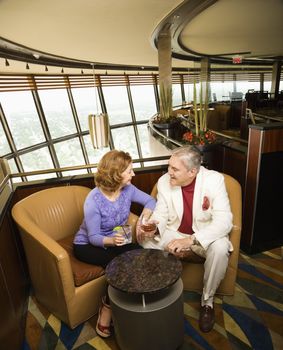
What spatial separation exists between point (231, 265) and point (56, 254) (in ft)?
3.78

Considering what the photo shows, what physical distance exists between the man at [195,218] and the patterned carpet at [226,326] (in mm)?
93

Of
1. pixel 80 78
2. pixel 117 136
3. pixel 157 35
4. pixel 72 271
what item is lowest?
pixel 117 136

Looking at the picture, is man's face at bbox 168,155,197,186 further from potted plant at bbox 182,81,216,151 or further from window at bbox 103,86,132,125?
window at bbox 103,86,132,125

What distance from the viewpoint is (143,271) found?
1343 millimetres

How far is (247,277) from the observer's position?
6.66 ft

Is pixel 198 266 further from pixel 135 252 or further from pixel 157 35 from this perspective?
pixel 157 35

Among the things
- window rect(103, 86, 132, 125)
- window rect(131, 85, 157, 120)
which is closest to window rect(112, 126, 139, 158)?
window rect(103, 86, 132, 125)

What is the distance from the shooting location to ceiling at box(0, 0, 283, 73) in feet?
8.78

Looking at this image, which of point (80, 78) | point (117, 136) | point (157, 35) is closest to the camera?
point (157, 35)

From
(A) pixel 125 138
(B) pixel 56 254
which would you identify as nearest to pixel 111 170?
(B) pixel 56 254

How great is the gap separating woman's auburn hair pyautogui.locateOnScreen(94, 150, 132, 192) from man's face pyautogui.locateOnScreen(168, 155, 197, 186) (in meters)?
0.30

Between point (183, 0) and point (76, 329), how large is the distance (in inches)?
126

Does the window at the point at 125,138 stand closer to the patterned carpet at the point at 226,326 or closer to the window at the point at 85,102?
the window at the point at 85,102

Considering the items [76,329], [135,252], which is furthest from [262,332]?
[76,329]
